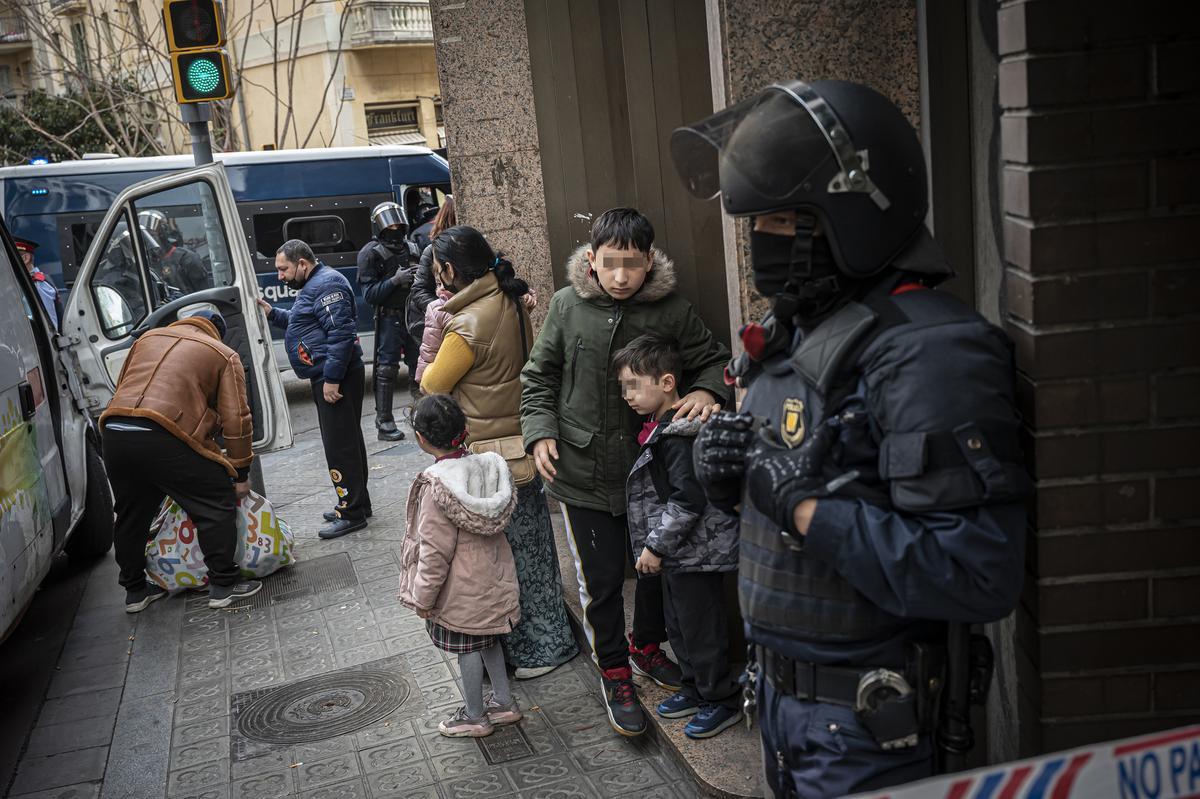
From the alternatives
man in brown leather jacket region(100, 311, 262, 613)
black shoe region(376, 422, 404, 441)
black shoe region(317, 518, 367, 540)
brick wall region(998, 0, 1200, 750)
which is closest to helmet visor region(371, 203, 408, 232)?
black shoe region(376, 422, 404, 441)

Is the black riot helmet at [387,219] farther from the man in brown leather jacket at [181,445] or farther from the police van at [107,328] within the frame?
the man in brown leather jacket at [181,445]

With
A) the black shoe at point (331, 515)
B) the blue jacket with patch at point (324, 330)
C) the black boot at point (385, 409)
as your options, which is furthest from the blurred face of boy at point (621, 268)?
the black boot at point (385, 409)

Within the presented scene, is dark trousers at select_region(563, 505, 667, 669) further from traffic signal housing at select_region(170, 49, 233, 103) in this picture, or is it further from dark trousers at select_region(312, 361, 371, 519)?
traffic signal housing at select_region(170, 49, 233, 103)

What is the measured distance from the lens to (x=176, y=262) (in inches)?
317

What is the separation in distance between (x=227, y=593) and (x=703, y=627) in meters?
3.46

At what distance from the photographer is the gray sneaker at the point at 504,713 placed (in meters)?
4.72

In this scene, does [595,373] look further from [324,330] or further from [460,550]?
[324,330]

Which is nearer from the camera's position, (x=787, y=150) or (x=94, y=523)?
(x=787, y=150)

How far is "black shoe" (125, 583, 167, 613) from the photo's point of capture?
6.60m

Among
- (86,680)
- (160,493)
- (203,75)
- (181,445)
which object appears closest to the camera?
(86,680)

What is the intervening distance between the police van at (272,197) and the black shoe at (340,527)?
191 inches

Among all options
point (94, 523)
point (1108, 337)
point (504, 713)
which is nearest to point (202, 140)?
point (94, 523)

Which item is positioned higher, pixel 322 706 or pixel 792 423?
pixel 792 423

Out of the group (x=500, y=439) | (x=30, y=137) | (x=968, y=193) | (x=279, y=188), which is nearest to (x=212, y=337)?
(x=500, y=439)
